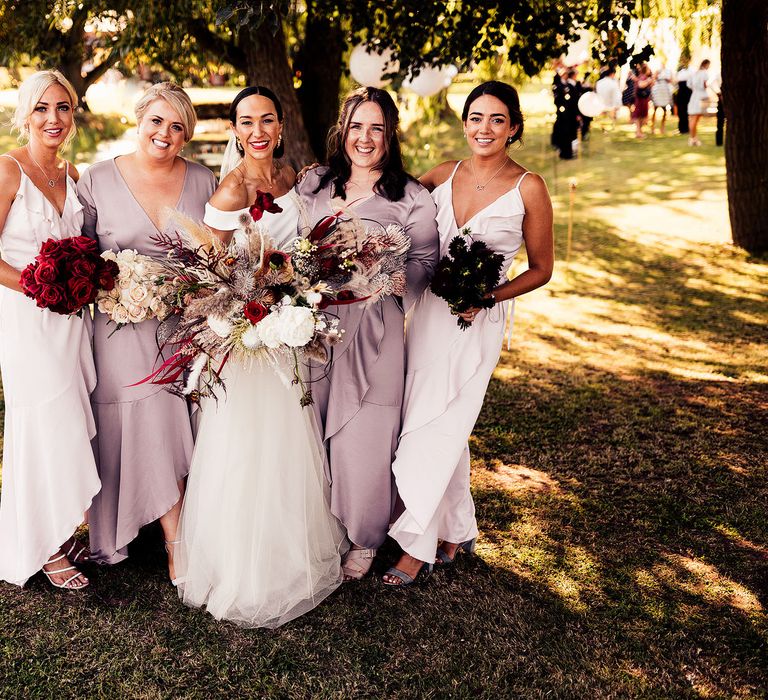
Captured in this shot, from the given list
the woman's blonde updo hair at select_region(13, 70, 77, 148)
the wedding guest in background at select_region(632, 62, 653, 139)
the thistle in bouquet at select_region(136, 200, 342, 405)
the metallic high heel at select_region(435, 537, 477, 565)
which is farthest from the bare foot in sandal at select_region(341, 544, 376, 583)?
the wedding guest in background at select_region(632, 62, 653, 139)

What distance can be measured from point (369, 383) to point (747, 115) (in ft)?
23.8

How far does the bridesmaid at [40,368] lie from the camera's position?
346 centimetres

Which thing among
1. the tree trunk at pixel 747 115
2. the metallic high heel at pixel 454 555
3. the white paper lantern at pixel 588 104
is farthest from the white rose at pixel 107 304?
the white paper lantern at pixel 588 104

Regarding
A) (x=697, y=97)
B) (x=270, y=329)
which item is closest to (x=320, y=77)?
(x=270, y=329)

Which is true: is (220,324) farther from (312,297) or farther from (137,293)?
(137,293)

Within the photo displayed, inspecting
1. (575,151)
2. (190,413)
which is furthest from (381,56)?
(575,151)

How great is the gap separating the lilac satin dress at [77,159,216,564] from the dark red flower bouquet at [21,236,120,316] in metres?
0.33

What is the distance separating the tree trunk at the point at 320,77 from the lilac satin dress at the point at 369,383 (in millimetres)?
4187

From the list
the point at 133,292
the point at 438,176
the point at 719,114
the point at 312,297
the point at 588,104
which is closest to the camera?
the point at 312,297

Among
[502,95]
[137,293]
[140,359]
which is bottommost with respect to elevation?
[140,359]

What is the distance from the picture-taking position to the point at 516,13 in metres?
5.35

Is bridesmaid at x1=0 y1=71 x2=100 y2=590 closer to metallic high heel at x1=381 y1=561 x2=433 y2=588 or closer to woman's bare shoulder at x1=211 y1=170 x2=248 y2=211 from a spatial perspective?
woman's bare shoulder at x1=211 y1=170 x2=248 y2=211

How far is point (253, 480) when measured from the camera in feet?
11.3

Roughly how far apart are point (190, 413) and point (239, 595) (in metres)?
0.88
